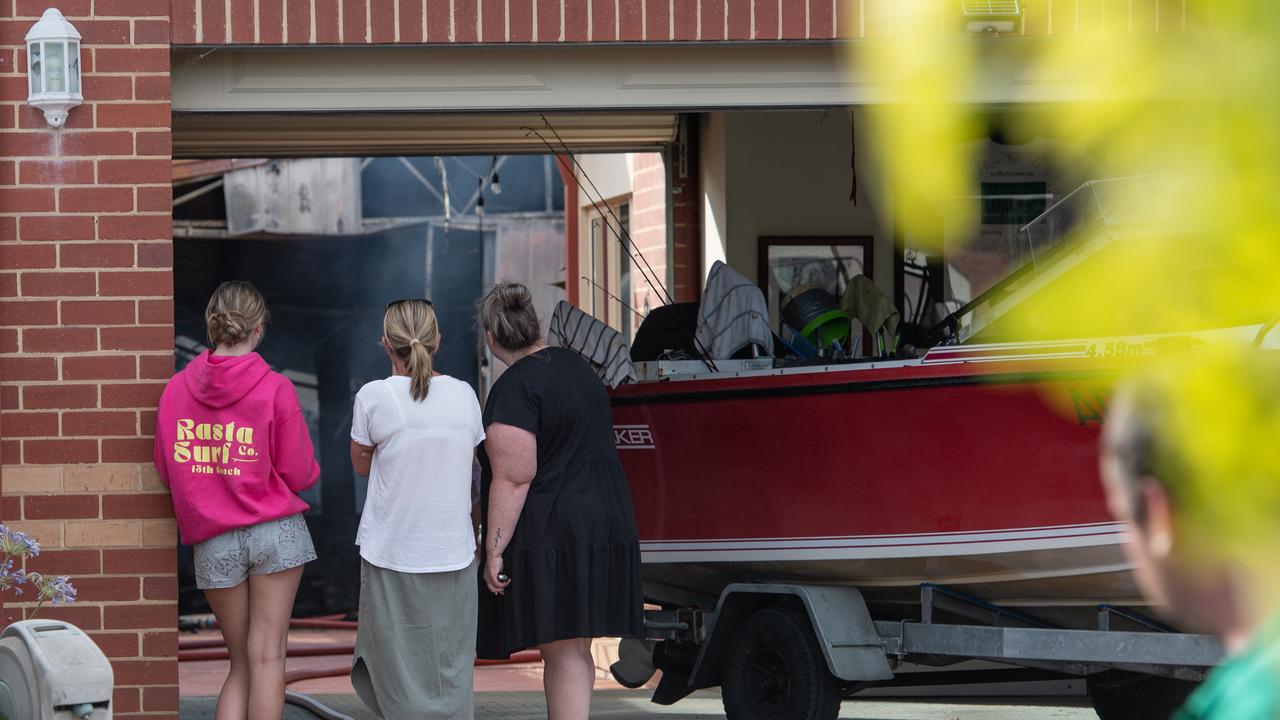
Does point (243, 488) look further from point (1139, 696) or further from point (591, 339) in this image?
point (1139, 696)

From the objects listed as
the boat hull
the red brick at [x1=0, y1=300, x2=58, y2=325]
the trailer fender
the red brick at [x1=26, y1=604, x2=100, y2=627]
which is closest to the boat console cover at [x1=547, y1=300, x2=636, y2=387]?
the boat hull

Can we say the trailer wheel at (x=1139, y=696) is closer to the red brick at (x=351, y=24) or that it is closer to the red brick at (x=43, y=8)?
the red brick at (x=351, y=24)

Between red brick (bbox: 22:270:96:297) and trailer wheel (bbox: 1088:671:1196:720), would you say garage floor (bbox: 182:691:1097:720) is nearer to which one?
trailer wheel (bbox: 1088:671:1196:720)

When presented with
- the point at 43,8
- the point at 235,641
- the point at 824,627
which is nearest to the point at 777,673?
the point at 824,627

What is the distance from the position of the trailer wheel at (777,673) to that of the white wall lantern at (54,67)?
3301 millimetres

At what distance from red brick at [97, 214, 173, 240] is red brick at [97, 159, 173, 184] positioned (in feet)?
0.40

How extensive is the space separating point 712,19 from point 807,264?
3.73 metres

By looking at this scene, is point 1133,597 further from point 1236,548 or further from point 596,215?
point 596,215

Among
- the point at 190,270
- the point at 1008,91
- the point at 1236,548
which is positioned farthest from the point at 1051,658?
the point at 190,270

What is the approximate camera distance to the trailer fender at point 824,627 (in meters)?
6.84

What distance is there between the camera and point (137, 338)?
6148 millimetres

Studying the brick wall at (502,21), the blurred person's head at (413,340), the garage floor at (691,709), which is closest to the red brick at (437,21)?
the brick wall at (502,21)

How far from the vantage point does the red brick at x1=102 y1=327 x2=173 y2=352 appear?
614cm

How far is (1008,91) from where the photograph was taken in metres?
2.33
